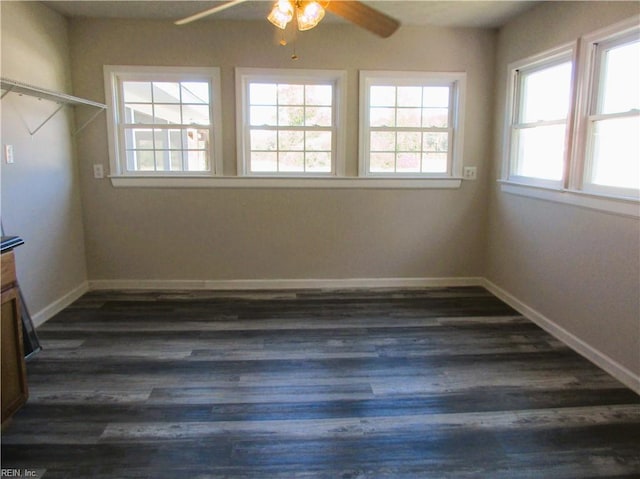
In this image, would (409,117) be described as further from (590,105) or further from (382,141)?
(590,105)

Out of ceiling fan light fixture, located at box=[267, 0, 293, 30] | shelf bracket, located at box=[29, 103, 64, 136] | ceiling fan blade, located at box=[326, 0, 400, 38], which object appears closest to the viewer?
ceiling fan blade, located at box=[326, 0, 400, 38]

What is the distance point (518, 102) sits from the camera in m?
3.98

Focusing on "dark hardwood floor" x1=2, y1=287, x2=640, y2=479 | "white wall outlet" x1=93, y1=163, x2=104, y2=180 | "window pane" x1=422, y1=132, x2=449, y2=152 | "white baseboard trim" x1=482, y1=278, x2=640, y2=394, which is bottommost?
"dark hardwood floor" x1=2, y1=287, x2=640, y2=479

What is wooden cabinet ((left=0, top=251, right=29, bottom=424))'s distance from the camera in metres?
2.15

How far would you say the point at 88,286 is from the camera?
438 cm

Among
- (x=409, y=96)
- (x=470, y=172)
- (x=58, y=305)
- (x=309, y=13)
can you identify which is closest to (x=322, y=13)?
(x=309, y=13)

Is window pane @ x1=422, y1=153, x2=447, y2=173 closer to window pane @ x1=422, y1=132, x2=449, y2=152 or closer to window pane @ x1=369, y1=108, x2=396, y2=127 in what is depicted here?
window pane @ x1=422, y1=132, x2=449, y2=152

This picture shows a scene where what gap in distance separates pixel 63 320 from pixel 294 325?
1.85 meters

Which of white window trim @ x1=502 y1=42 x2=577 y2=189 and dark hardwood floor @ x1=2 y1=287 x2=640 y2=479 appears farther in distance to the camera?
white window trim @ x1=502 y1=42 x2=577 y2=189

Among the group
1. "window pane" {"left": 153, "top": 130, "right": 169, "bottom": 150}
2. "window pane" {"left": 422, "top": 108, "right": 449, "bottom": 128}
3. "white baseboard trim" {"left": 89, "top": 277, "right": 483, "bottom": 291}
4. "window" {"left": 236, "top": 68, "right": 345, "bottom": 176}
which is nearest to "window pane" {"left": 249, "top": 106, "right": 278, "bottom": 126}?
"window" {"left": 236, "top": 68, "right": 345, "bottom": 176}

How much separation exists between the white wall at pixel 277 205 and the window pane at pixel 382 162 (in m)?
0.20

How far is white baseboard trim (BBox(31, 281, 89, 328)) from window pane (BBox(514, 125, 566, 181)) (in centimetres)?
410

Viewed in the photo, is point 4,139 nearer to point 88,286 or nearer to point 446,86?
point 88,286

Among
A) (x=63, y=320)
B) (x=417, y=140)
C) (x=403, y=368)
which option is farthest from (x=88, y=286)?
(x=417, y=140)
